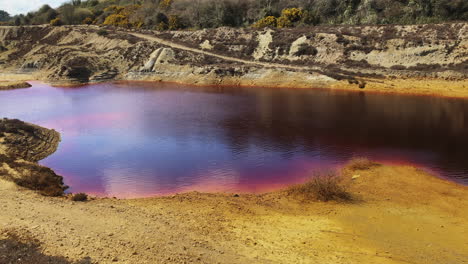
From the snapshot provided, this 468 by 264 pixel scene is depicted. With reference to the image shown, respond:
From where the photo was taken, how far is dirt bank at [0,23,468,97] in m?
52.6

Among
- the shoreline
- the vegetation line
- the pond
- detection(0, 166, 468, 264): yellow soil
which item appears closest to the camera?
detection(0, 166, 468, 264): yellow soil

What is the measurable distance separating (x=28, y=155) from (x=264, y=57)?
42696 millimetres

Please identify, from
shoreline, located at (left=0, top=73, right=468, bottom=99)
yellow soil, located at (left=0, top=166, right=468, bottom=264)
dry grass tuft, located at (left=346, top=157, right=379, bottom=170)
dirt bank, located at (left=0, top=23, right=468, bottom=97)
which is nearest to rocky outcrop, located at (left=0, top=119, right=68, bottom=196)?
yellow soil, located at (left=0, top=166, right=468, bottom=264)

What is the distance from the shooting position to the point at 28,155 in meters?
28.2

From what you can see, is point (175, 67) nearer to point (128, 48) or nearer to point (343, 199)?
point (128, 48)

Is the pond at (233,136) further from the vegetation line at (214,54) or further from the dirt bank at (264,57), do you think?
the vegetation line at (214,54)

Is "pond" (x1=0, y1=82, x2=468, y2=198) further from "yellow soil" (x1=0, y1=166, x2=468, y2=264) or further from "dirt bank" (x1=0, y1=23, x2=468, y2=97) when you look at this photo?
"dirt bank" (x1=0, y1=23, x2=468, y2=97)

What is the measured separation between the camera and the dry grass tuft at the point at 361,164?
82.0 feet

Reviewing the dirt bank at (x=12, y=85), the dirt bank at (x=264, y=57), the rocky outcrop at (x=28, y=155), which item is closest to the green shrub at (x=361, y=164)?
the rocky outcrop at (x=28, y=155)

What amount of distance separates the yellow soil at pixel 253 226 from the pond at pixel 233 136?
3.11m

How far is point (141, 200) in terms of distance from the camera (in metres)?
20.4

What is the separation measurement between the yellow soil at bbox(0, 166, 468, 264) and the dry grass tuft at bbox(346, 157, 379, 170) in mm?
2918

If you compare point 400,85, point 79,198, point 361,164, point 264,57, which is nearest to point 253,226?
point 79,198

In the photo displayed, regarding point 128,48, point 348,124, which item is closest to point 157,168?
point 348,124
